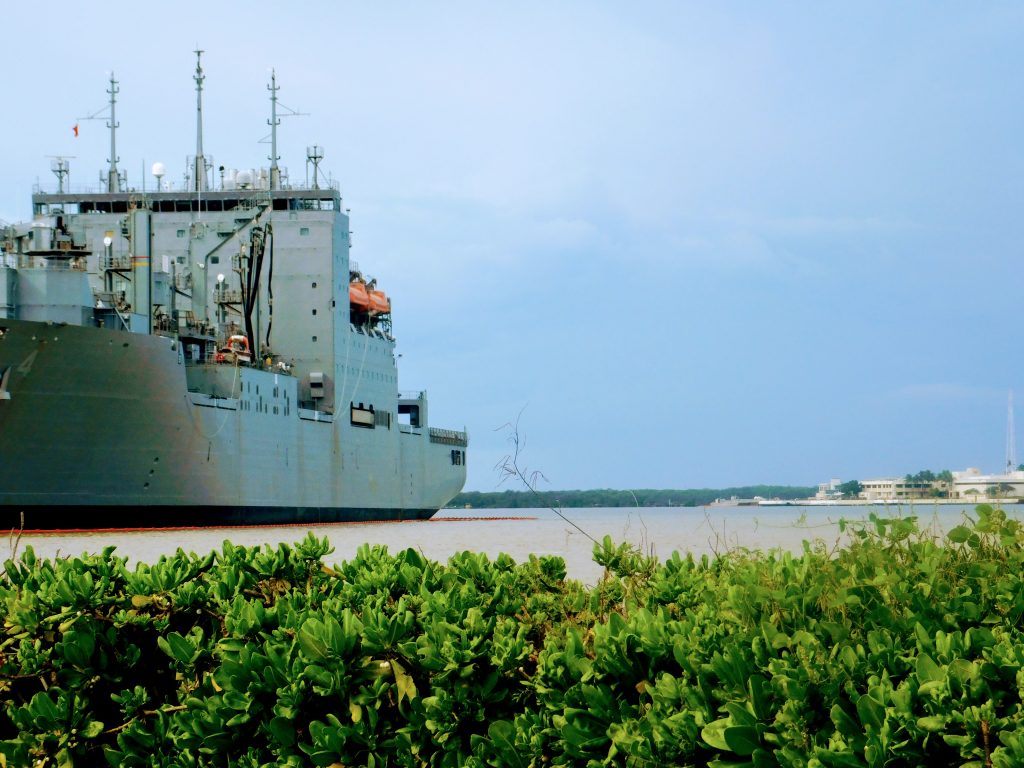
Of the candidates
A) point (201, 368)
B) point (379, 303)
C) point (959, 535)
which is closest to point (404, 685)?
point (959, 535)

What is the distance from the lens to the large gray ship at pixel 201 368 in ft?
107

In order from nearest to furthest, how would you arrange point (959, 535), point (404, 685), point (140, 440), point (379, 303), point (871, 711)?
point (871, 711)
point (404, 685)
point (959, 535)
point (140, 440)
point (379, 303)

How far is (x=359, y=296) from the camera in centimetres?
5212

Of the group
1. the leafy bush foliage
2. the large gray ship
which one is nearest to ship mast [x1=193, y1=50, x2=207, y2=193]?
the large gray ship

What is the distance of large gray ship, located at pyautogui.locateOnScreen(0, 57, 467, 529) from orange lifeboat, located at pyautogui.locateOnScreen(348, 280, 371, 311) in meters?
0.12

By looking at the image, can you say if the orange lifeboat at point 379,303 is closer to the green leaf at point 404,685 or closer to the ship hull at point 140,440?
the ship hull at point 140,440

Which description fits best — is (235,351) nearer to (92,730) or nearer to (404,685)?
(92,730)

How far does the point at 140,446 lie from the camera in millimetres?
34562

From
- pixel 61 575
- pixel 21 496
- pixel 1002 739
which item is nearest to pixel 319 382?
pixel 21 496

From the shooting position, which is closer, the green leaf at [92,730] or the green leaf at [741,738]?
the green leaf at [741,738]

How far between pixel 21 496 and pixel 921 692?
3272cm

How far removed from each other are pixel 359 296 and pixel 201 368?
45.7 ft

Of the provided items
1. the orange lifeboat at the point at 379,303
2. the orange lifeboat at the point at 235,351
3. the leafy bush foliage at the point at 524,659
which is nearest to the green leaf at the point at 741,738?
the leafy bush foliage at the point at 524,659

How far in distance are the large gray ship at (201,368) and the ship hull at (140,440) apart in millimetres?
57
